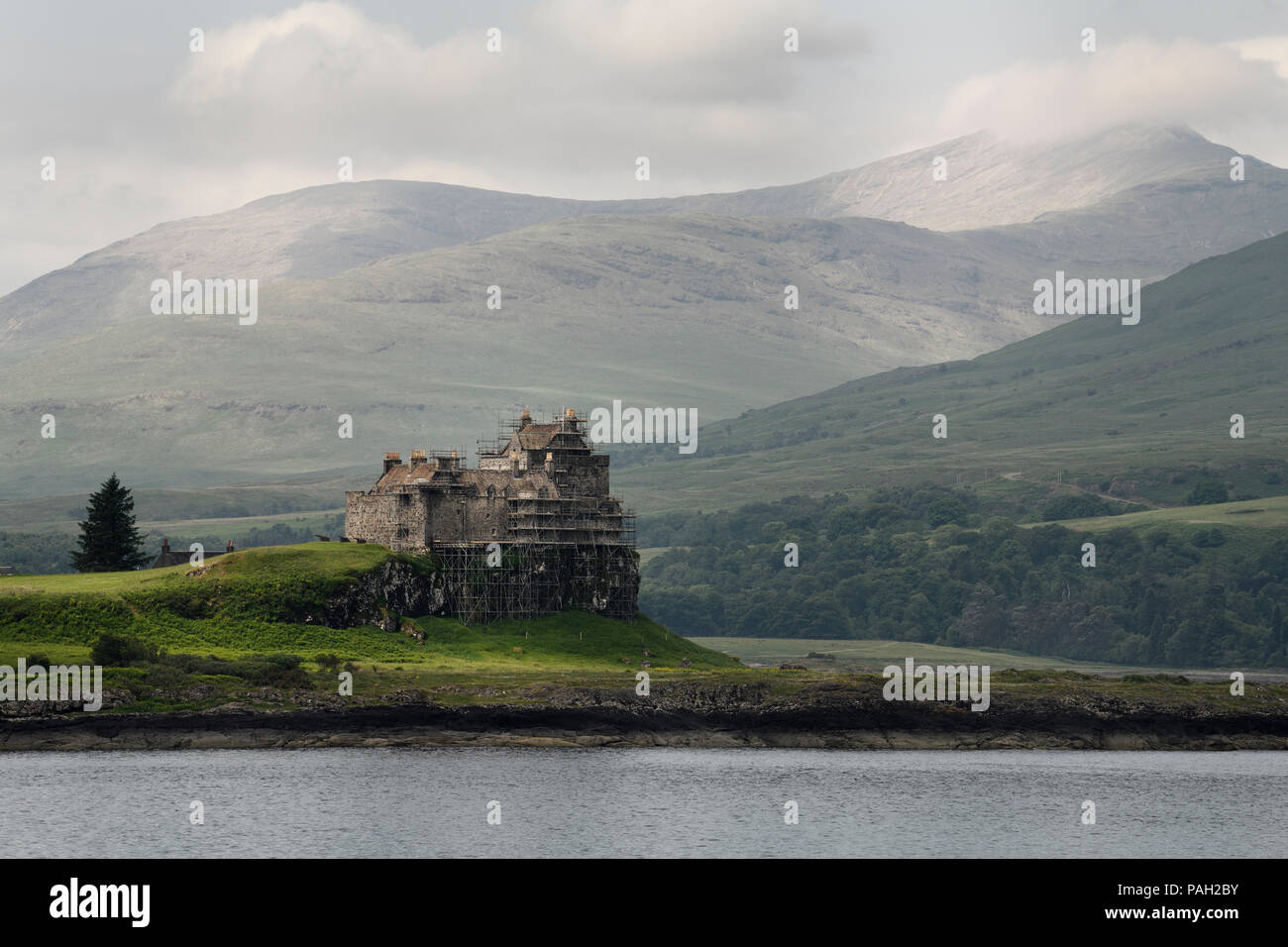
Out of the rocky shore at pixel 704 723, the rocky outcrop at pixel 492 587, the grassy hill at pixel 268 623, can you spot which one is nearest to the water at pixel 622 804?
the rocky shore at pixel 704 723

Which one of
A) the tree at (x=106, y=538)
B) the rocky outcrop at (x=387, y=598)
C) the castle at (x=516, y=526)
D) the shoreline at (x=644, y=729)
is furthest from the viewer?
the tree at (x=106, y=538)

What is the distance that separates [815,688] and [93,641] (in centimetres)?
4947

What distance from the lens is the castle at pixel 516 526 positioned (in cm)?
13475

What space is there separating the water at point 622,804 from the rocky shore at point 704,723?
1.50 metres

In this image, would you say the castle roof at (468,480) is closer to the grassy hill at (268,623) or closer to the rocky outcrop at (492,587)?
the rocky outcrop at (492,587)

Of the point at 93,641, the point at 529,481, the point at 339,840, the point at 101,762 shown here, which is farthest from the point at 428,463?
the point at 339,840

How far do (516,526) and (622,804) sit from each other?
48.5m

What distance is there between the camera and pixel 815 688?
126 m

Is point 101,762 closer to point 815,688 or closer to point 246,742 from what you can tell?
point 246,742

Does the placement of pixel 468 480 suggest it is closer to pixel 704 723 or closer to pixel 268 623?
pixel 268 623

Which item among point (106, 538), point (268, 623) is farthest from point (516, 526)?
point (106, 538)

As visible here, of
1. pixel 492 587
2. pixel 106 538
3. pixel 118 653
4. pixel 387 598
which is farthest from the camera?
pixel 106 538

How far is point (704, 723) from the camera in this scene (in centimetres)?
12056
